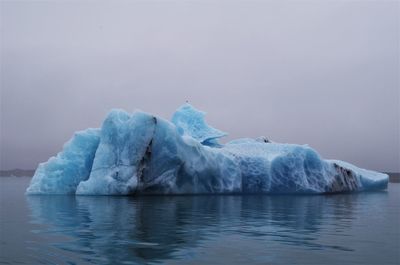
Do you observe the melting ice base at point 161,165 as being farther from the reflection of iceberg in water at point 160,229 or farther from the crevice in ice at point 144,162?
the reflection of iceberg in water at point 160,229

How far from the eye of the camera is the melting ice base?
859 inches

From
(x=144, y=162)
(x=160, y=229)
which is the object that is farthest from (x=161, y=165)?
(x=160, y=229)

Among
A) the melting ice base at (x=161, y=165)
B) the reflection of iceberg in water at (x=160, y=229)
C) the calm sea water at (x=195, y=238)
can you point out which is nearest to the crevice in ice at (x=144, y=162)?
the melting ice base at (x=161, y=165)

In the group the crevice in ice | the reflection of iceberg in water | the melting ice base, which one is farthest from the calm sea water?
the melting ice base

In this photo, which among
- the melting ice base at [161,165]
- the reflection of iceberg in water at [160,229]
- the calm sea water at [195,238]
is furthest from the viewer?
the melting ice base at [161,165]

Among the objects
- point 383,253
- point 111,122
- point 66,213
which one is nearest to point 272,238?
point 383,253

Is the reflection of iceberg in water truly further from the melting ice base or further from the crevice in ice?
the melting ice base

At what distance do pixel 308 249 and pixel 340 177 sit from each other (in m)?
23.2

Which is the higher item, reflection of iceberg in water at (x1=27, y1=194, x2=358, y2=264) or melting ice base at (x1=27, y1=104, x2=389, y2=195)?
melting ice base at (x1=27, y1=104, x2=389, y2=195)

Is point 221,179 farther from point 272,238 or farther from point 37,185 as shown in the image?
point 272,238

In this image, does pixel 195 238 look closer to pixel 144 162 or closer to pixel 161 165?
pixel 144 162

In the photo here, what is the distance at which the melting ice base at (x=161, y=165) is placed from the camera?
21.8 meters

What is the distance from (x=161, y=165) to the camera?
22.2 m

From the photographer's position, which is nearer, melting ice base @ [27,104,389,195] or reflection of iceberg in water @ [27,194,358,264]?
reflection of iceberg in water @ [27,194,358,264]
